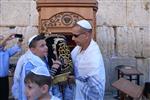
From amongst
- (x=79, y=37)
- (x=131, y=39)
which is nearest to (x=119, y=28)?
(x=131, y=39)

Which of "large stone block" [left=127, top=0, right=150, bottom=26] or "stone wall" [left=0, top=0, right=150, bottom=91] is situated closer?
"stone wall" [left=0, top=0, right=150, bottom=91]

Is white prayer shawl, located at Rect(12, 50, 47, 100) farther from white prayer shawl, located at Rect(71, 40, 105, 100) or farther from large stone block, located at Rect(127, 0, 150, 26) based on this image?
large stone block, located at Rect(127, 0, 150, 26)

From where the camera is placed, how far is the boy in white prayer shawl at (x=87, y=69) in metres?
5.17

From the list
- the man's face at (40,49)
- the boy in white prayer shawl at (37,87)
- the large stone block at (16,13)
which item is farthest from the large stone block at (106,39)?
the boy in white prayer shawl at (37,87)

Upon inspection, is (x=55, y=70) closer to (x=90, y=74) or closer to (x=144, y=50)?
(x=90, y=74)

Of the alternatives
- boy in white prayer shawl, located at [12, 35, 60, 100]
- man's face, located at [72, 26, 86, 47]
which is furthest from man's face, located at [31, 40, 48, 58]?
man's face, located at [72, 26, 86, 47]

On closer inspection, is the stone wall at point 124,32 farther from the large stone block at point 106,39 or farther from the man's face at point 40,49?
the man's face at point 40,49

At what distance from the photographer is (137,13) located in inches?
433

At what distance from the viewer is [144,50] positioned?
11.1 metres

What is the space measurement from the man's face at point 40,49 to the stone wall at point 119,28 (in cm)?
552

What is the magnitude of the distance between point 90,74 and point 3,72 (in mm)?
3899

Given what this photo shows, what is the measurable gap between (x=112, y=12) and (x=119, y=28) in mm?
389

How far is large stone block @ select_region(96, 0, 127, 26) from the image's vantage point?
10.9 metres

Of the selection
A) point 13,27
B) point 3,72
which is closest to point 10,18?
point 13,27
